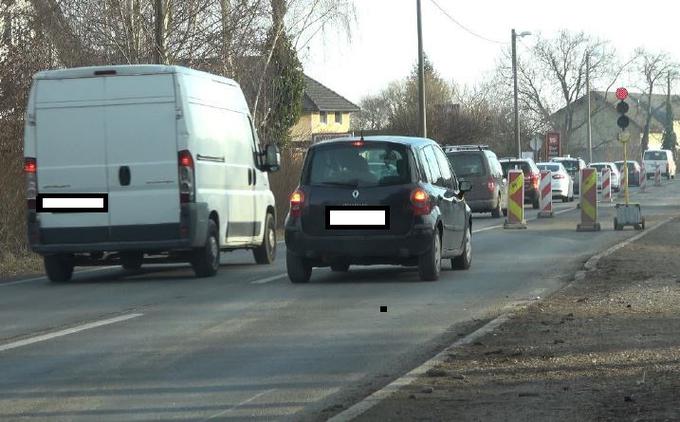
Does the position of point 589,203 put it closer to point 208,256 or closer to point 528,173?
point 208,256

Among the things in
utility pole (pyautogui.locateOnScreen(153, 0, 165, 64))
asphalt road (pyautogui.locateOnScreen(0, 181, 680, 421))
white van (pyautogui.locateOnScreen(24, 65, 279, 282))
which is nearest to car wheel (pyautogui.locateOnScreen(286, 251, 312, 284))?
asphalt road (pyautogui.locateOnScreen(0, 181, 680, 421))

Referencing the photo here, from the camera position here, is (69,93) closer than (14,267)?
Yes

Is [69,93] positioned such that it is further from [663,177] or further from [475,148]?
[663,177]

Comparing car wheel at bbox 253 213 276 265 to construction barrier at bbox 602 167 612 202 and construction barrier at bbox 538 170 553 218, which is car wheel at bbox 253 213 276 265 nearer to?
construction barrier at bbox 538 170 553 218

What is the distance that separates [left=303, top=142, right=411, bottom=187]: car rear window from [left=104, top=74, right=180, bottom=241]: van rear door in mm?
1818

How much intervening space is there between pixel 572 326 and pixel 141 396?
4.54 m

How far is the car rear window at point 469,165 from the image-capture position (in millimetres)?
36688

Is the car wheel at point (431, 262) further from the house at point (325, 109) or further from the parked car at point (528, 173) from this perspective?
the house at point (325, 109)

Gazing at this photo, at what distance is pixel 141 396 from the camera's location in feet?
29.2

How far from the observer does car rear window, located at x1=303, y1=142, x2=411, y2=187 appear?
16766 millimetres

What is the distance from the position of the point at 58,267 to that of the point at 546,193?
20.9 m

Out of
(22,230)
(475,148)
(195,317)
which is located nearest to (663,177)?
(475,148)

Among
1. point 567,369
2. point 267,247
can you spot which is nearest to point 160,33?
point 267,247

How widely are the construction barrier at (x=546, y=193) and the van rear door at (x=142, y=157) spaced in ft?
67.6
